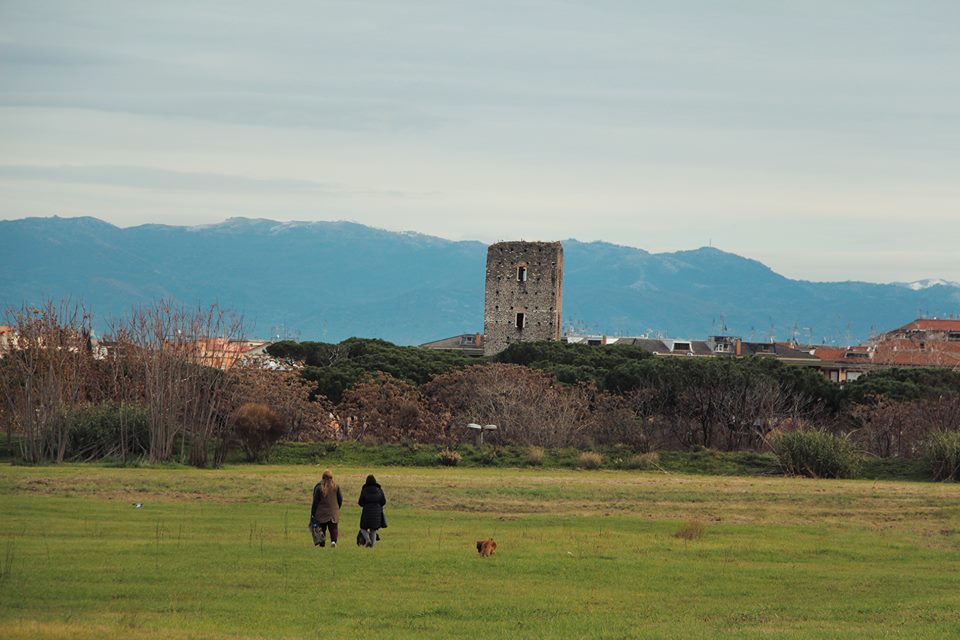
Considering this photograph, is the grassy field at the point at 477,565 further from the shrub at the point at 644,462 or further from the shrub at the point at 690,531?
the shrub at the point at 644,462

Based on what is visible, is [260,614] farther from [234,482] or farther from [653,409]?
[653,409]

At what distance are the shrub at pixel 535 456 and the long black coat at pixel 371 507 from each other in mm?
20652

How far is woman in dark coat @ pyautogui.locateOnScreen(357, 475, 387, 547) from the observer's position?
21953mm

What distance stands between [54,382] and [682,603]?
2776cm

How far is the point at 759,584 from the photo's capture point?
19.4 metres

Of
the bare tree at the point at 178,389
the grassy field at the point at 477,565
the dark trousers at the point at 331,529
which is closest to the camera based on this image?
the grassy field at the point at 477,565

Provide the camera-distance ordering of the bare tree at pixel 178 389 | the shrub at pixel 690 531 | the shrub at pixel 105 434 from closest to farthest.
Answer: the shrub at pixel 690 531 < the bare tree at pixel 178 389 < the shrub at pixel 105 434

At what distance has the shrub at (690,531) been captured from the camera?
23.7m

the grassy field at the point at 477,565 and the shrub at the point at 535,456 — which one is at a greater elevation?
the shrub at the point at 535,456

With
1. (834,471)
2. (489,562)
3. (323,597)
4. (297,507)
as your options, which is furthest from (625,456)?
(323,597)

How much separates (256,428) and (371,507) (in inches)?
801

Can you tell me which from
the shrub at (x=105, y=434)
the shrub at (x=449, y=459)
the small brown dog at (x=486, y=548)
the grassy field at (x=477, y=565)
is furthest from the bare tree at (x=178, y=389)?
the small brown dog at (x=486, y=548)

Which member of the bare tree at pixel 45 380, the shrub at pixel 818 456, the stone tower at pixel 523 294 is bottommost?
the shrub at pixel 818 456

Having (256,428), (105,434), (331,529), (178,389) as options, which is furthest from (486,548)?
(105,434)
